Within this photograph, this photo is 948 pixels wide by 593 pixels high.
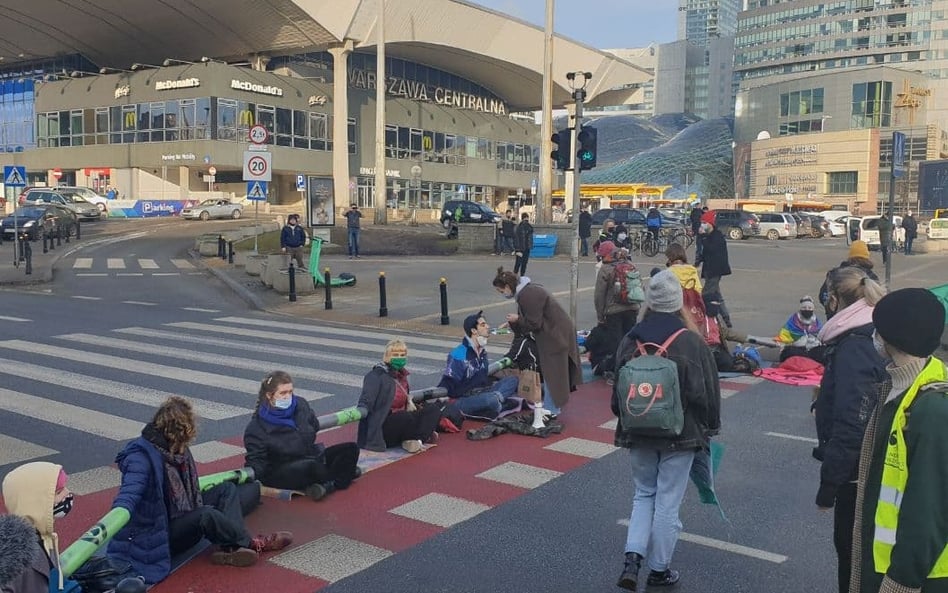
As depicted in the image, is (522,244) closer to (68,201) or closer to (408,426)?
(408,426)

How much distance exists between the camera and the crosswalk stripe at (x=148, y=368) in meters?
10.3

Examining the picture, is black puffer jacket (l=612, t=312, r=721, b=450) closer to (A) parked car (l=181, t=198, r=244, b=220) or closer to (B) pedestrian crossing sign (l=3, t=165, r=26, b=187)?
(B) pedestrian crossing sign (l=3, t=165, r=26, b=187)

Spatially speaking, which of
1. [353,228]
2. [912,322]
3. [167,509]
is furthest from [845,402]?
[353,228]

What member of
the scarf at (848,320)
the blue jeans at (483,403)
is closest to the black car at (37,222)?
the blue jeans at (483,403)

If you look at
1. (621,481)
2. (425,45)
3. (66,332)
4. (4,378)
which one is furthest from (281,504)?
(425,45)

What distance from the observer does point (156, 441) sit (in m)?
5.04

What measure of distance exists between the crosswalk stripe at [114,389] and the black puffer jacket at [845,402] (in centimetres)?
646

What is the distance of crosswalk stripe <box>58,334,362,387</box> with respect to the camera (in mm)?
11000

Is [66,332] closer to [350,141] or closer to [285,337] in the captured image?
[285,337]

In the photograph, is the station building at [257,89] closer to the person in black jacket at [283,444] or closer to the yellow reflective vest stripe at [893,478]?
the person in black jacket at [283,444]

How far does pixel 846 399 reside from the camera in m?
3.96

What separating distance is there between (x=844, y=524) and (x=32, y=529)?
130 inches

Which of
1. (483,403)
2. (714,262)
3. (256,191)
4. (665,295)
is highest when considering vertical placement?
(256,191)

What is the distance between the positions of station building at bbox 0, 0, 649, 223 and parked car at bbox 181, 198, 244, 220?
3757 millimetres
